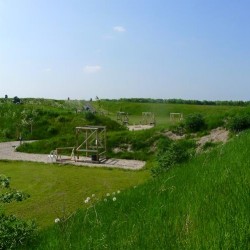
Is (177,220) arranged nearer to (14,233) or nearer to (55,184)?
(14,233)

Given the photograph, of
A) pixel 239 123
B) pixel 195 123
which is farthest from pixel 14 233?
pixel 195 123

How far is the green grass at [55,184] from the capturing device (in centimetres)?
1961

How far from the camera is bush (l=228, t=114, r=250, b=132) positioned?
102ft

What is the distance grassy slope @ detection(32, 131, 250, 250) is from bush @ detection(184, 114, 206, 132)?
32.1 metres

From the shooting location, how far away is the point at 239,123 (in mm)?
32406

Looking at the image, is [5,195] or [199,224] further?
[5,195]

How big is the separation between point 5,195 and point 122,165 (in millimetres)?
26895

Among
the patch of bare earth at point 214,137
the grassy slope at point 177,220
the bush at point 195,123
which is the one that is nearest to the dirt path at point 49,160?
the patch of bare earth at point 214,137

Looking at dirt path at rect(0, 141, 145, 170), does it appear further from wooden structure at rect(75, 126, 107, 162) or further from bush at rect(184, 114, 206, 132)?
bush at rect(184, 114, 206, 132)

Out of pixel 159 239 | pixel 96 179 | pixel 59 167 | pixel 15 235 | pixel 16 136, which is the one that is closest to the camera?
pixel 159 239

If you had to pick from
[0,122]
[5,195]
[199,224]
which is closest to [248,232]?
[199,224]

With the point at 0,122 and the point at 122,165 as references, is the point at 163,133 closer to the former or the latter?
the point at 122,165

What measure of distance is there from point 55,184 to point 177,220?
75.1 feet

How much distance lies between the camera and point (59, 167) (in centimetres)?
3372
